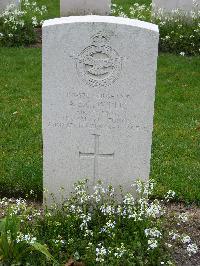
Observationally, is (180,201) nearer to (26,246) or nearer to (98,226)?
(98,226)

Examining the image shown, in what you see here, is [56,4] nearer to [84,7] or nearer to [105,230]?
[84,7]

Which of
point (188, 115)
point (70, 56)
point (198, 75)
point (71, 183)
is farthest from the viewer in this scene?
point (198, 75)

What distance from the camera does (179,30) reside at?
11.0 metres

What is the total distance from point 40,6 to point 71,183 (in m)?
9.25

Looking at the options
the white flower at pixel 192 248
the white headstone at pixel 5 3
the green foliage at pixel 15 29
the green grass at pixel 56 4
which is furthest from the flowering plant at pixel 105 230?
the green grass at pixel 56 4

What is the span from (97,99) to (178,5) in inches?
274

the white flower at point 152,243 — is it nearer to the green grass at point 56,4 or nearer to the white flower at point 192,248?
the white flower at point 192,248

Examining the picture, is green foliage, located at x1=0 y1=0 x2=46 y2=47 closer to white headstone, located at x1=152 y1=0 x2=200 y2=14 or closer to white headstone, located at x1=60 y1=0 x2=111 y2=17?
white headstone, located at x1=60 y1=0 x2=111 y2=17

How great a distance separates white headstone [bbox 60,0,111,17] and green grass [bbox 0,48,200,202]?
192 centimetres

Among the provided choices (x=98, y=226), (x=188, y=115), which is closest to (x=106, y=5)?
(x=188, y=115)

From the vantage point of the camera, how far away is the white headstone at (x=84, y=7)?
484 inches

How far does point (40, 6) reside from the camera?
553 inches

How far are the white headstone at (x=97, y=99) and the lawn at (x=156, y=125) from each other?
0.84 m

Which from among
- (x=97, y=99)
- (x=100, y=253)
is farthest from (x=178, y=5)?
(x=100, y=253)
